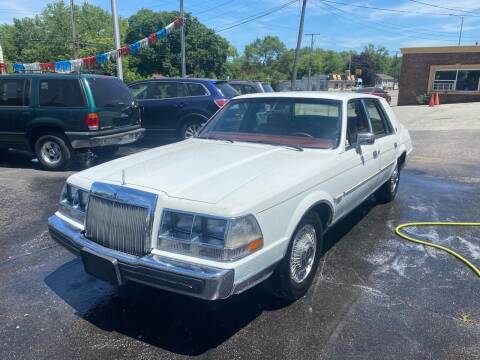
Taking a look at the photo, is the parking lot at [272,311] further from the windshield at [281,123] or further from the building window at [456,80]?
the building window at [456,80]

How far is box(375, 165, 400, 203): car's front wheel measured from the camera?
19.2 feet

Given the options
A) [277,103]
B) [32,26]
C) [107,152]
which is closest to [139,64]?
[32,26]

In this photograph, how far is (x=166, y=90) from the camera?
10172 millimetres

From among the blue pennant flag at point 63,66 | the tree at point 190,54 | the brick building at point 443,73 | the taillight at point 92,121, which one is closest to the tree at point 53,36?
the tree at point 190,54

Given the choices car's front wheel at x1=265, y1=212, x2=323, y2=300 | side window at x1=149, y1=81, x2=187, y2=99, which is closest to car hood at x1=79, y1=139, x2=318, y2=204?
car's front wheel at x1=265, y1=212, x2=323, y2=300

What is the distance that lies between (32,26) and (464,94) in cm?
6596

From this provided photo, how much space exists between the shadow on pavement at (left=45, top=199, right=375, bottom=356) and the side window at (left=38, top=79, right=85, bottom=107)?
4.73 metres

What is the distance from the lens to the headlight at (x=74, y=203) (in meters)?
3.18

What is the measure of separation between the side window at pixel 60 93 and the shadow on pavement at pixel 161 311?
15.5 feet

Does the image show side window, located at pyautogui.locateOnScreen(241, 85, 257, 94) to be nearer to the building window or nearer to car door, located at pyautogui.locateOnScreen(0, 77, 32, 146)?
car door, located at pyautogui.locateOnScreen(0, 77, 32, 146)

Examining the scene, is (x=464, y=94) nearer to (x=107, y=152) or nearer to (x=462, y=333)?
(x=107, y=152)

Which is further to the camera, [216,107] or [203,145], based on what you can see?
[216,107]

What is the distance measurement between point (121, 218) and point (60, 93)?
19.5 feet

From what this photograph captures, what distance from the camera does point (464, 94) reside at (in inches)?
1148
